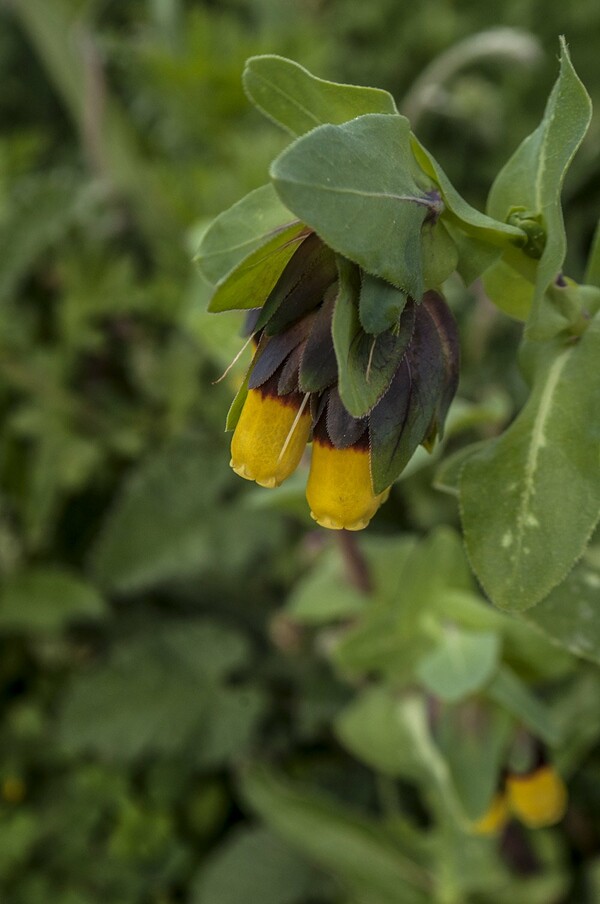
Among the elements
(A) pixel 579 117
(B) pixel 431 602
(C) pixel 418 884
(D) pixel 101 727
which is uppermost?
(A) pixel 579 117

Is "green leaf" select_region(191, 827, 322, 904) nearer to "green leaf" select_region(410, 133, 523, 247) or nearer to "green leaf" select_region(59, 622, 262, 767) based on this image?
"green leaf" select_region(59, 622, 262, 767)

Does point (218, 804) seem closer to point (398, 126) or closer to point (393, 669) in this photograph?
point (393, 669)

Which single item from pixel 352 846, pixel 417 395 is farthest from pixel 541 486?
pixel 352 846

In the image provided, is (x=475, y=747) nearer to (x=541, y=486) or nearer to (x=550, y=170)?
(x=541, y=486)

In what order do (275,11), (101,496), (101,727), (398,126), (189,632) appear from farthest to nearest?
(275,11), (101,496), (189,632), (101,727), (398,126)

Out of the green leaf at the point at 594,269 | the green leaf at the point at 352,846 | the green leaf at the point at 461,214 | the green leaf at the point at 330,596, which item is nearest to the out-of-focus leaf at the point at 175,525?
the green leaf at the point at 330,596

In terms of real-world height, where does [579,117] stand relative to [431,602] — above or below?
above

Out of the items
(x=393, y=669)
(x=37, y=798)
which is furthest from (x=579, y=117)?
(x=37, y=798)
